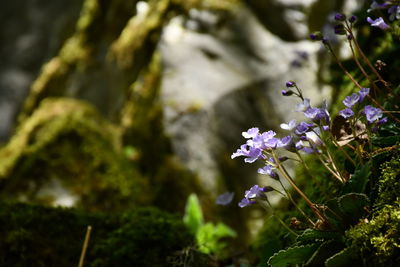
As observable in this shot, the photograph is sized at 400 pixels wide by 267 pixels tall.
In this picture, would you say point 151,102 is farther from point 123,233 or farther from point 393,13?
point 393,13

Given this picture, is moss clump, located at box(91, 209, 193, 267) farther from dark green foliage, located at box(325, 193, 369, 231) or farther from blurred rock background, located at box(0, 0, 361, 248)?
blurred rock background, located at box(0, 0, 361, 248)

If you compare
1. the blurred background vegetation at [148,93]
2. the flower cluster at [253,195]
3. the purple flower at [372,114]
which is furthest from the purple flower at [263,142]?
the blurred background vegetation at [148,93]

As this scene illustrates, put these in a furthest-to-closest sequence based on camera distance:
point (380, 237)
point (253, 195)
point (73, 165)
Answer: point (73, 165) < point (253, 195) < point (380, 237)

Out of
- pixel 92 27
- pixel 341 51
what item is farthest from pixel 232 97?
pixel 92 27

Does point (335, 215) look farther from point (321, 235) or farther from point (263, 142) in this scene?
point (263, 142)

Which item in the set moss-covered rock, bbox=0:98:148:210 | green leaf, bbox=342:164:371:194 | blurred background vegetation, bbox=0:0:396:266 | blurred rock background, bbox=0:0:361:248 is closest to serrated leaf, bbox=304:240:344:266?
green leaf, bbox=342:164:371:194

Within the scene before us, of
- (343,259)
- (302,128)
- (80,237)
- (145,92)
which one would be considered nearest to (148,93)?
(145,92)
